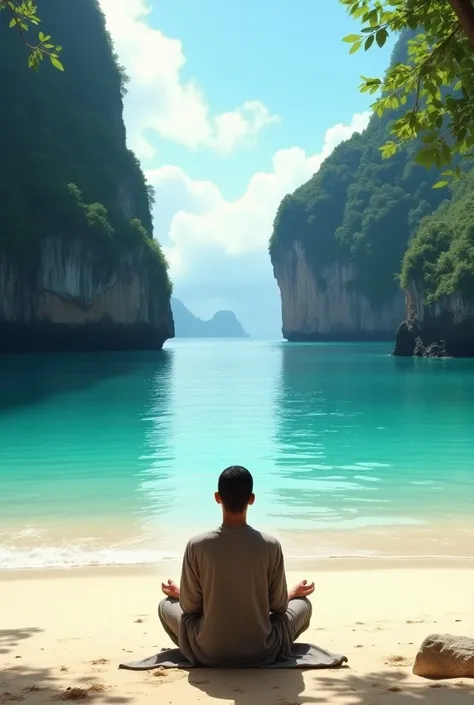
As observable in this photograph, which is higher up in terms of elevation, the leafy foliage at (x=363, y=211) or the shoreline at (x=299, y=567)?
the leafy foliage at (x=363, y=211)

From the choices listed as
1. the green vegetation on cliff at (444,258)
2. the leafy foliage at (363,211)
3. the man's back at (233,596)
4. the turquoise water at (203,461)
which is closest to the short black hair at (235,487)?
the man's back at (233,596)

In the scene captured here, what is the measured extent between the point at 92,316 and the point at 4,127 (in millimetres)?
16708

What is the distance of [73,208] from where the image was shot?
187 feet

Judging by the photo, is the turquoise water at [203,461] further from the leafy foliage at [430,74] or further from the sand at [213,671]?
the leafy foliage at [430,74]

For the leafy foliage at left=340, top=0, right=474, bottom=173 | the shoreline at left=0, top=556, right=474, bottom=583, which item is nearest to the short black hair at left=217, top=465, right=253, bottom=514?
the leafy foliage at left=340, top=0, right=474, bottom=173

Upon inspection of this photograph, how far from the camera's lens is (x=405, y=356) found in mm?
55750

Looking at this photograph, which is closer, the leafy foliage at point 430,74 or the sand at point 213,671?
the sand at point 213,671

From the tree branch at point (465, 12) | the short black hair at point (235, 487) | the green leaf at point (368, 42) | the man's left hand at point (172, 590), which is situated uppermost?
the green leaf at point (368, 42)

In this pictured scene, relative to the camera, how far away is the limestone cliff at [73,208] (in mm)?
54219

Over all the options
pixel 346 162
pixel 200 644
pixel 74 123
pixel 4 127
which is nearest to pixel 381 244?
pixel 346 162

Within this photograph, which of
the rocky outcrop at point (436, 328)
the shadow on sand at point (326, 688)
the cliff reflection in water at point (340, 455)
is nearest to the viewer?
the shadow on sand at point (326, 688)

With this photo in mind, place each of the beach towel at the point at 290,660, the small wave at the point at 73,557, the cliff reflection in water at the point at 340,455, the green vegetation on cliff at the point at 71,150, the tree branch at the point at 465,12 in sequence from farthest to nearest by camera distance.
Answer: the green vegetation on cliff at the point at 71,150
the cliff reflection in water at the point at 340,455
the small wave at the point at 73,557
the beach towel at the point at 290,660
the tree branch at the point at 465,12

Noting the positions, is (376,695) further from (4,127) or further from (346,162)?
(346,162)

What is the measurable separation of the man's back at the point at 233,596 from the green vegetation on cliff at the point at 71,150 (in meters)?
51.4
